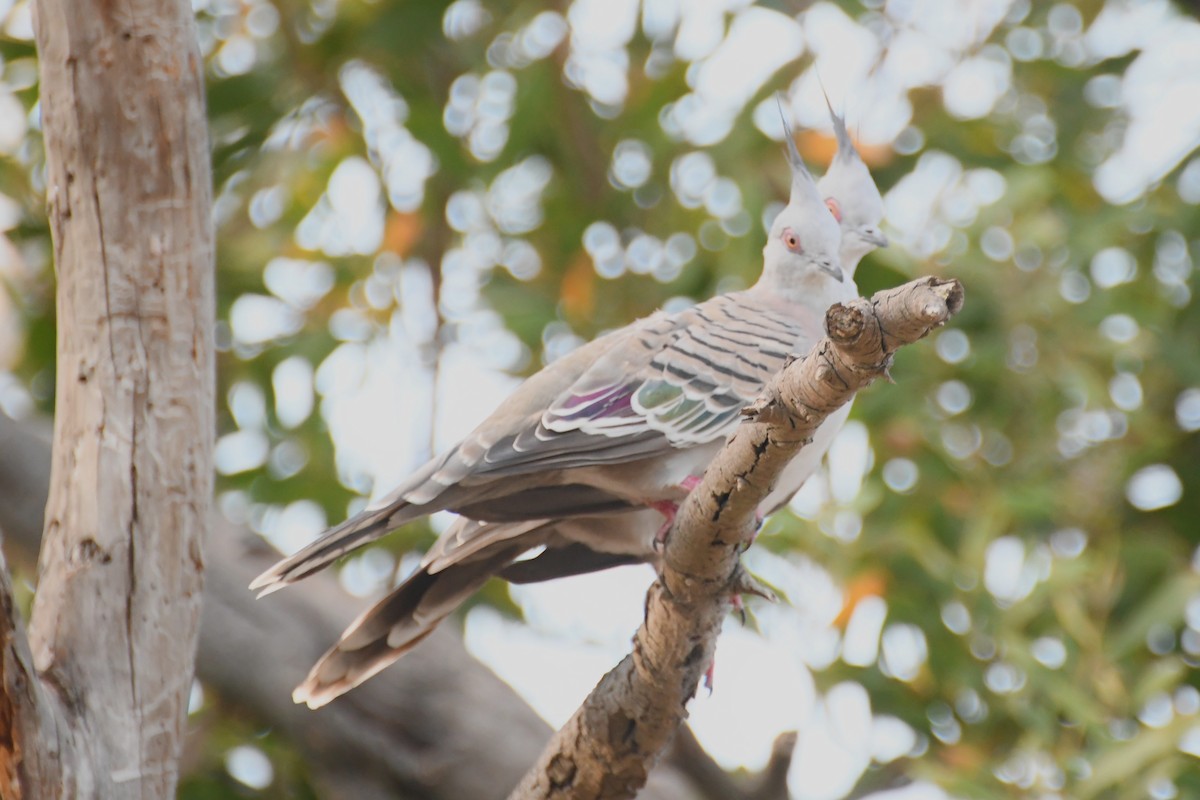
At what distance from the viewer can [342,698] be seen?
3768 mm

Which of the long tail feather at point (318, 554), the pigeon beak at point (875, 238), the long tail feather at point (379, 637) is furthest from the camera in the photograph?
the pigeon beak at point (875, 238)

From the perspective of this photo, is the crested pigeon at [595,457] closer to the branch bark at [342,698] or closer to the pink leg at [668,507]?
the pink leg at [668,507]

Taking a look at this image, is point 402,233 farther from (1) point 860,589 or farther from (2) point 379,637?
(2) point 379,637

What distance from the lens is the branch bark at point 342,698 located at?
372 centimetres

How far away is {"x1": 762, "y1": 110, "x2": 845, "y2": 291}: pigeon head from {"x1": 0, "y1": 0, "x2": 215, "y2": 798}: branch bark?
1.14 m

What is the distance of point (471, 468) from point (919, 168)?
Result: 2.16 meters

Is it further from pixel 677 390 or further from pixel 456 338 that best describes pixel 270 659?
pixel 677 390

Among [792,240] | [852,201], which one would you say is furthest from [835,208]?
[792,240]

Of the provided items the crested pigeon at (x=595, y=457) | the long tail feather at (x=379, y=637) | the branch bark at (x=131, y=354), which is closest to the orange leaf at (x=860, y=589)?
the crested pigeon at (x=595, y=457)

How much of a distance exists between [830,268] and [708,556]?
874 mm

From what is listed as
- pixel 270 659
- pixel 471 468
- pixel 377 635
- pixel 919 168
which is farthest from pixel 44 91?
pixel 919 168

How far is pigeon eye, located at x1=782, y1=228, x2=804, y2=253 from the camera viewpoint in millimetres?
2857

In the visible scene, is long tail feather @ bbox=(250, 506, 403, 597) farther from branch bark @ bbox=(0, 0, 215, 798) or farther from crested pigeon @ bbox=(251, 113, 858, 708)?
branch bark @ bbox=(0, 0, 215, 798)

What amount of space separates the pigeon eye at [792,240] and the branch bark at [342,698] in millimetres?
1570
